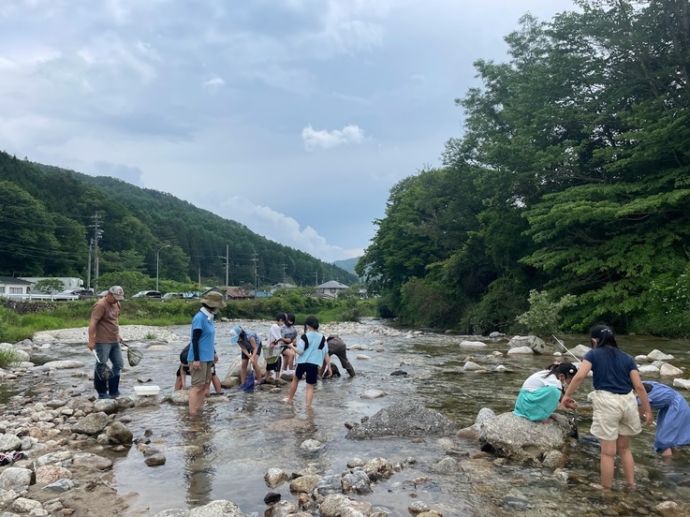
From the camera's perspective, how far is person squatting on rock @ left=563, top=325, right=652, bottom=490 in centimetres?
546

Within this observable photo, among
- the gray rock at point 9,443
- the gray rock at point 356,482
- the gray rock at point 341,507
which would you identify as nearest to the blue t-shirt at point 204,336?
the gray rock at point 9,443

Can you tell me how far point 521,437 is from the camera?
21.4 feet

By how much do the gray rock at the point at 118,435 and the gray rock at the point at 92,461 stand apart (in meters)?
0.69

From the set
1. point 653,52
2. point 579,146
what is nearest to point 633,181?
point 579,146

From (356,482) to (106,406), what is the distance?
579 cm

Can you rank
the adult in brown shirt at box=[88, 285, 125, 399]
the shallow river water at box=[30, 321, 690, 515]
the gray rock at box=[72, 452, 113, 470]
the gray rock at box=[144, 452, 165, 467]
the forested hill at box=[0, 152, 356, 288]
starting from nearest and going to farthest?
1. the shallow river water at box=[30, 321, 690, 515]
2. the gray rock at box=[72, 452, 113, 470]
3. the gray rock at box=[144, 452, 165, 467]
4. the adult in brown shirt at box=[88, 285, 125, 399]
5. the forested hill at box=[0, 152, 356, 288]

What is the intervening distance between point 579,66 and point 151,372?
23.6m

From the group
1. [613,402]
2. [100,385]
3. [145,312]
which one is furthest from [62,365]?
[145,312]

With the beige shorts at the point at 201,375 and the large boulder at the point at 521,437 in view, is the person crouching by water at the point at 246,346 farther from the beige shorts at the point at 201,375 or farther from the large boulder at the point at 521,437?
the large boulder at the point at 521,437

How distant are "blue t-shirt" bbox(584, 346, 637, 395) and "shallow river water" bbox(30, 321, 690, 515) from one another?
106 centimetres

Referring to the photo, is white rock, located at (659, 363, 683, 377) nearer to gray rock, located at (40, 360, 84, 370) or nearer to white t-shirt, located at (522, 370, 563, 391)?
white t-shirt, located at (522, 370, 563, 391)

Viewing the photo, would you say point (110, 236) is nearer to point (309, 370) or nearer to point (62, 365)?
point (62, 365)

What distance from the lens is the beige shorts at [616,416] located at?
5453 mm

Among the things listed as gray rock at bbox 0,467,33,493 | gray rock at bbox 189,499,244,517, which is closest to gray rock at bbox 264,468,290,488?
gray rock at bbox 189,499,244,517
